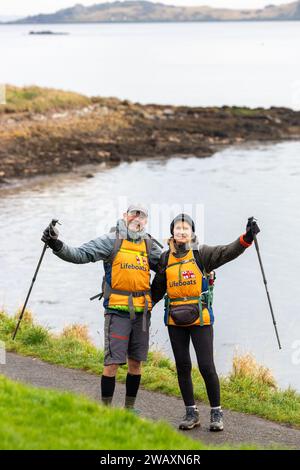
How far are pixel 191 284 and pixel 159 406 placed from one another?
2109mm

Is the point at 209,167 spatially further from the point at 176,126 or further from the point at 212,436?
the point at 212,436

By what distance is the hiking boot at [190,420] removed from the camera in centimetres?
924

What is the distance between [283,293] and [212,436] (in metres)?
15.2

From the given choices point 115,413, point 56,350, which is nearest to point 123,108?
point 56,350

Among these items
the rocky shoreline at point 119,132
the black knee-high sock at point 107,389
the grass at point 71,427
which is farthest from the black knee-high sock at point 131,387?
the rocky shoreline at point 119,132

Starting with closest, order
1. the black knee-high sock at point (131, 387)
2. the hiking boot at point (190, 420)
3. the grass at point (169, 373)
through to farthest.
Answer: the hiking boot at point (190, 420)
the black knee-high sock at point (131, 387)
the grass at point (169, 373)

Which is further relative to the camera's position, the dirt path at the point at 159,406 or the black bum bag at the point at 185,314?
the dirt path at the point at 159,406

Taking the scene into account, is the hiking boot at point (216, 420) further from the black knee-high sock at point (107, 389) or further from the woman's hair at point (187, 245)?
the woman's hair at point (187, 245)

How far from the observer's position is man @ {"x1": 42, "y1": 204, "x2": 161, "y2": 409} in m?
9.00

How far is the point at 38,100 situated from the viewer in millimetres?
56344

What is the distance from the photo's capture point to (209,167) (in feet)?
164

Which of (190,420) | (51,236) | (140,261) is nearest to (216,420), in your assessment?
(190,420)

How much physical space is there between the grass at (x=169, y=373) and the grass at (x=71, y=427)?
2751 mm

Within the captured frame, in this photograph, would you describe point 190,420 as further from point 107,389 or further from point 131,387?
point 107,389
